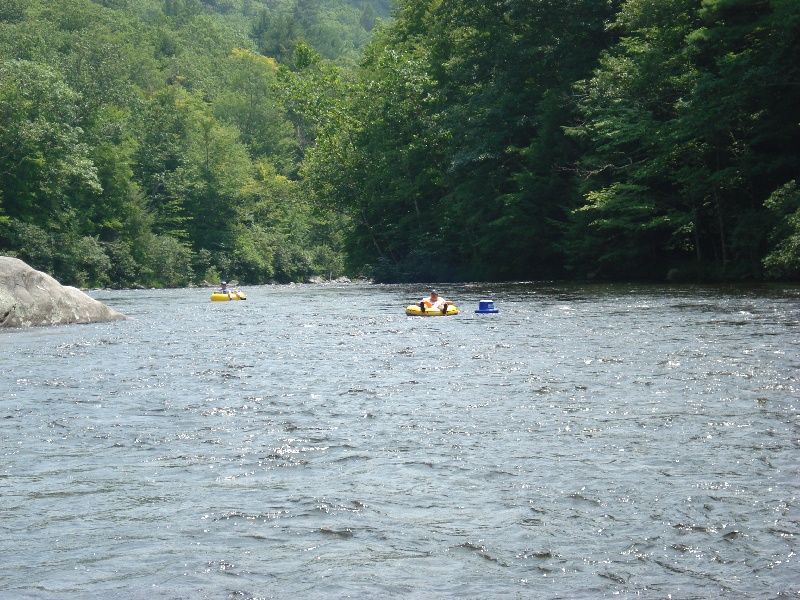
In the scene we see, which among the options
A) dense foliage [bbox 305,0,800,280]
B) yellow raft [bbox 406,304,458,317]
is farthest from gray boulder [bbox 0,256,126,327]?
dense foliage [bbox 305,0,800,280]

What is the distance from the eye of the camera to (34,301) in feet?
77.5

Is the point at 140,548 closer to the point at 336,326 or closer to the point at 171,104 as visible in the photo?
the point at 336,326

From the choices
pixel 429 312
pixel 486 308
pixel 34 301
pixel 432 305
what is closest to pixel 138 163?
pixel 34 301

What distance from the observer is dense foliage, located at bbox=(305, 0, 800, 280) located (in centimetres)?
3141

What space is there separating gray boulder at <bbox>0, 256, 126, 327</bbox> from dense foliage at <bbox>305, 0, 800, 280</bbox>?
63.8ft

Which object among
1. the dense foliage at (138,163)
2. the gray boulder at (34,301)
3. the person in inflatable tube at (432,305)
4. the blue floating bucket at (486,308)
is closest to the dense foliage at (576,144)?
the dense foliage at (138,163)

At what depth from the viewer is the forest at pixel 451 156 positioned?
32.4 meters

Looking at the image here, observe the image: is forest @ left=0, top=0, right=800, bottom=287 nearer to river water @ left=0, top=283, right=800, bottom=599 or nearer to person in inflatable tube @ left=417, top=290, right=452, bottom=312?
person in inflatable tube @ left=417, top=290, right=452, bottom=312

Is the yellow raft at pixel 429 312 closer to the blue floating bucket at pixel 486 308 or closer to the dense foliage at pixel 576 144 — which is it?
the blue floating bucket at pixel 486 308

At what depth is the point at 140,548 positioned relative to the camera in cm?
642

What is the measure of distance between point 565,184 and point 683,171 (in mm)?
9253

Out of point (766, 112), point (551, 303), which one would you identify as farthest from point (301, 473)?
point (766, 112)

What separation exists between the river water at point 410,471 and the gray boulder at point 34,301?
6509mm

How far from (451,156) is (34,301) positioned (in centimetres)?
2746
